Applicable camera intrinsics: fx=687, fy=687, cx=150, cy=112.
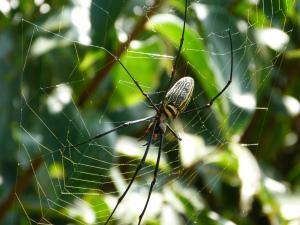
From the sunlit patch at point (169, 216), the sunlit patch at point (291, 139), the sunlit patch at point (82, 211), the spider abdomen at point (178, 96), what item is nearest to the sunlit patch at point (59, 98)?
the sunlit patch at point (82, 211)

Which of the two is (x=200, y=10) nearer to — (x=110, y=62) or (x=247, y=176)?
(x=110, y=62)

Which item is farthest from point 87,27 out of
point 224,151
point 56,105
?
point 224,151

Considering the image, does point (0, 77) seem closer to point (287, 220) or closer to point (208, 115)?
point (208, 115)

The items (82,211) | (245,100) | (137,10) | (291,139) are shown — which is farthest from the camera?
(291,139)

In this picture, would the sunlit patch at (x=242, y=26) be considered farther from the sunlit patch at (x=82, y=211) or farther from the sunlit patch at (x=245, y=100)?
the sunlit patch at (x=82, y=211)

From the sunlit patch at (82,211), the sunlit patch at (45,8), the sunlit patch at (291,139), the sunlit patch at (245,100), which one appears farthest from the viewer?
the sunlit patch at (291,139)

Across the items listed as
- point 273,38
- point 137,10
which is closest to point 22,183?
point 137,10

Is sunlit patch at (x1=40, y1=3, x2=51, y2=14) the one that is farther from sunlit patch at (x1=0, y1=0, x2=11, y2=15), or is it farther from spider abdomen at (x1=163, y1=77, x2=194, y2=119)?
spider abdomen at (x1=163, y1=77, x2=194, y2=119)

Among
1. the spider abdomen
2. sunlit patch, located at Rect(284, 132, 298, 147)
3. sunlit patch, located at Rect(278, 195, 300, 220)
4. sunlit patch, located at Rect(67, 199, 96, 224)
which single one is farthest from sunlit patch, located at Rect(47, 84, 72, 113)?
sunlit patch, located at Rect(284, 132, 298, 147)
